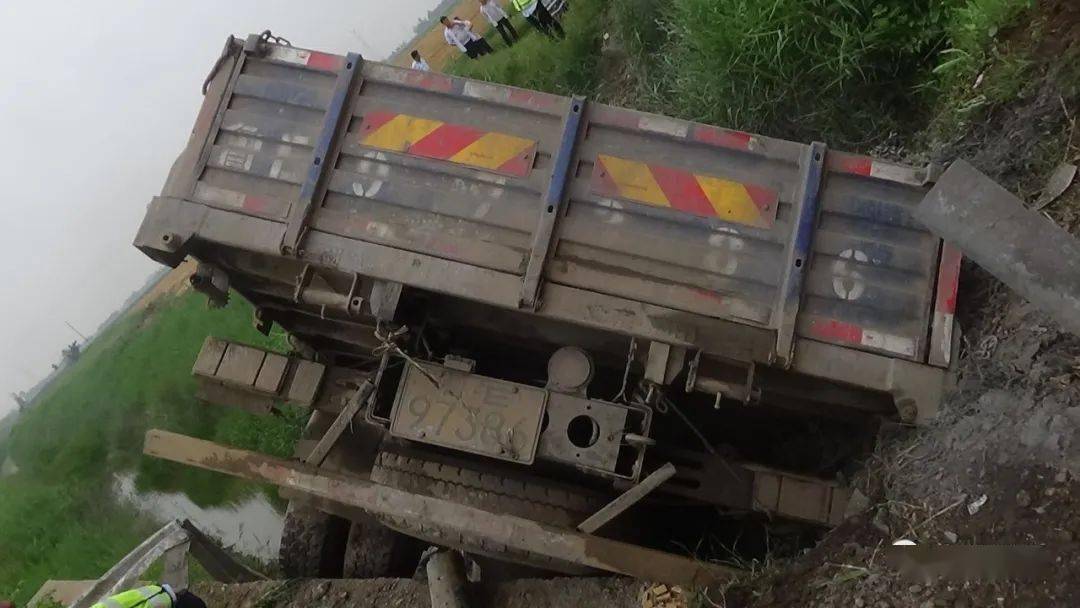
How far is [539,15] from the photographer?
323 inches

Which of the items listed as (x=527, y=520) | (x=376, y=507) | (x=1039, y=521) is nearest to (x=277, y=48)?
(x=376, y=507)

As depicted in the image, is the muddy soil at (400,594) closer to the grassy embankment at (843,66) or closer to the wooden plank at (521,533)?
the wooden plank at (521,533)

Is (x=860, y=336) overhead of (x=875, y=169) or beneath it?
beneath

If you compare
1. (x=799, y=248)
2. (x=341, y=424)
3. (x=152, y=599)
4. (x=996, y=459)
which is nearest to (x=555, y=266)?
(x=799, y=248)

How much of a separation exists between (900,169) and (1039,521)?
1.44 m

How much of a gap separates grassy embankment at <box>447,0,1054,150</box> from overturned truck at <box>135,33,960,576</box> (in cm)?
91

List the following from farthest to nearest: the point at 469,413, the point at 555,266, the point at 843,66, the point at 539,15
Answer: the point at 539,15
the point at 843,66
the point at 469,413
the point at 555,266

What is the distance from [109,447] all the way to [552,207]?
654 cm

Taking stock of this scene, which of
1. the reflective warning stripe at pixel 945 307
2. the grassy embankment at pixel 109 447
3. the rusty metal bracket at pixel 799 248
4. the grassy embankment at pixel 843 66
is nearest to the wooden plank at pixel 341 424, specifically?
the rusty metal bracket at pixel 799 248

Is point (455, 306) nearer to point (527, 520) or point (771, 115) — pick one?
point (527, 520)

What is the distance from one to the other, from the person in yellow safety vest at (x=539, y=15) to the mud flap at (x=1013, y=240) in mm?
5699

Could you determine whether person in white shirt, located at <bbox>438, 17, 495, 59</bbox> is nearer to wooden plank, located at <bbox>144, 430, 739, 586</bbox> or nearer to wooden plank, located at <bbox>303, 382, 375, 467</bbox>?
wooden plank, located at <bbox>303, 382, 375, 467</bbox>

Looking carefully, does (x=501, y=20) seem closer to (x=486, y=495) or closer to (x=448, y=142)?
(x=448, y=142)

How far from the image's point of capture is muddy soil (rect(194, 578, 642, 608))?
11.3ft
